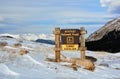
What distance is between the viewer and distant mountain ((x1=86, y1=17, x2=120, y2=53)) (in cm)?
5259

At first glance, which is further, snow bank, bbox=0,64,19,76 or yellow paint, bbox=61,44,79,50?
yellow paint, bbox=61,44,79,50

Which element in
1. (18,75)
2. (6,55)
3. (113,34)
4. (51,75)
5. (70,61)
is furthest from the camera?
(113,34)

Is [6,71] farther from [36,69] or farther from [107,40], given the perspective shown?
[107,40]

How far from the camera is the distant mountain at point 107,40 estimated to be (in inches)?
2071

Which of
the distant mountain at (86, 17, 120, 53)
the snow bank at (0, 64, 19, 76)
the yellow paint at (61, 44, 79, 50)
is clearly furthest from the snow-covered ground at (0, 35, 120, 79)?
the distant mountain at (86, 17, 120, 53)

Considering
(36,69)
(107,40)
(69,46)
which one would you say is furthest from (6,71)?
(107,40)

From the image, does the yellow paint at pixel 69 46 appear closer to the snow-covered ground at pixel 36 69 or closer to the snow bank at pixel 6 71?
the snow-covered ground at pixel 36 69

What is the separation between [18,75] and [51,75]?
1.92 meters

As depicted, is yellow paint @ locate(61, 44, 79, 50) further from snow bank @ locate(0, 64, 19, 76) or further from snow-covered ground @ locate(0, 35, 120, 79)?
snow bank @ locate(0, 64, 19, 76)

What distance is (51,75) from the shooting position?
725 inches

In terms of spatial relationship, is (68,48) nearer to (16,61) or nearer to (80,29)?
(80,29)

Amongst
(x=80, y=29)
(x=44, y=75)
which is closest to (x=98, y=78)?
(x=44, y=75)

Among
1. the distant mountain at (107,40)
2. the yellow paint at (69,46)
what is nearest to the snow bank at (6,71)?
the yellow paint at (69,46)

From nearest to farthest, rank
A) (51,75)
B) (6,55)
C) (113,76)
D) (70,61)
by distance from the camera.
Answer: (51,75), (113,76), (6,55), (70,61)
